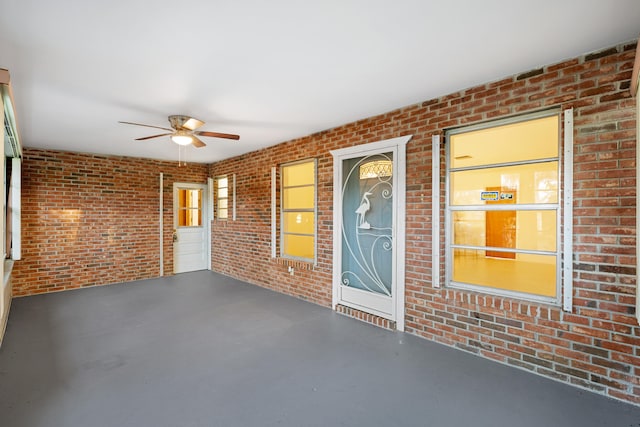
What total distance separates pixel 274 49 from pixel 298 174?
11.3ft

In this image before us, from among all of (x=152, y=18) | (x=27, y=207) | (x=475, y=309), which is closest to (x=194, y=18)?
(x=152, y=18)

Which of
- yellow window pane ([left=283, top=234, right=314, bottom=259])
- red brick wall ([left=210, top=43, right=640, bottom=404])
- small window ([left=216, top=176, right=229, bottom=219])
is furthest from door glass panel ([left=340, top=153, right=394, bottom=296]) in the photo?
small window ([left=216, top=176, right=229, bottom=219])

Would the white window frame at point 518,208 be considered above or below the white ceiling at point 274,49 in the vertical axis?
below

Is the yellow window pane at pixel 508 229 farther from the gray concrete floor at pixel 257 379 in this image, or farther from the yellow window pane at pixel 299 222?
the yellow window pane at pixel 299 222

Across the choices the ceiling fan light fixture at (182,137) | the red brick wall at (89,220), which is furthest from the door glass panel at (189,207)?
the ceiling fan light fixture at (182,137)

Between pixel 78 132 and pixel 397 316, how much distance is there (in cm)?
541

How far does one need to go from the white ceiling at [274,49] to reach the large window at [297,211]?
1898 mm

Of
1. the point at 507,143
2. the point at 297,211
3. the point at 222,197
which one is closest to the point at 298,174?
the point at 297,211

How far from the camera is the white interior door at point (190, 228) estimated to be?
24.9ft

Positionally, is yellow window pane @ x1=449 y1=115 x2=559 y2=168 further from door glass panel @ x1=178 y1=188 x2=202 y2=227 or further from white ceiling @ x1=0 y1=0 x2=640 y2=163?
door glass panel @ x1=178 y1=188 x2=202 y2=227

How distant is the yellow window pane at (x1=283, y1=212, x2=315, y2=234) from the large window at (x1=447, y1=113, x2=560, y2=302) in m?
2.49

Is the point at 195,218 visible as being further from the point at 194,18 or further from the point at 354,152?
the point at 194,18

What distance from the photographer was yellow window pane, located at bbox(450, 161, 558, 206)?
3387mm

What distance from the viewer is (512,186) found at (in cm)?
434
